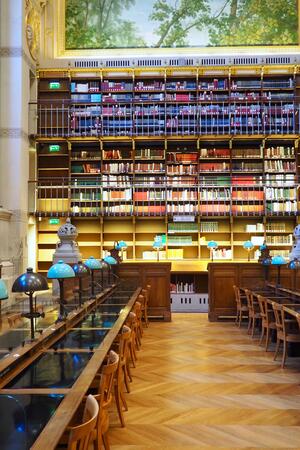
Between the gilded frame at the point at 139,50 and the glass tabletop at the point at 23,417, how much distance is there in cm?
1139

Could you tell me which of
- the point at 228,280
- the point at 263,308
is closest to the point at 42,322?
the point at 263,308

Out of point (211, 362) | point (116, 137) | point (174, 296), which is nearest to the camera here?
point (211, 362)

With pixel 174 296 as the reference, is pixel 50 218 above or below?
above

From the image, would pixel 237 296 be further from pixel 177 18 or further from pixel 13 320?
pixel 177 18

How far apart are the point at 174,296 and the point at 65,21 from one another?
7243 mm

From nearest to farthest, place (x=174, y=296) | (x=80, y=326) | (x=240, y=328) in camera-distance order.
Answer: (x=80, y=326) → (x=240, y=328) → (x=174, y=296)

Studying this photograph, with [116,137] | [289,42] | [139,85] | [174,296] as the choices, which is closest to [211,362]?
[174,296]

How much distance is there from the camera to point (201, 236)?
476 inches

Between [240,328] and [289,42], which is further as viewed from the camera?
[289,42]

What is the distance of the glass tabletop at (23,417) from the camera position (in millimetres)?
1850

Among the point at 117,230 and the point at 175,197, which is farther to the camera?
the point at 117,230

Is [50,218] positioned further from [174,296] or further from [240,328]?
[240,328]

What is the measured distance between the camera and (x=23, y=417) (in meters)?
2.11

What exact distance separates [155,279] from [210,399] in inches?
208
